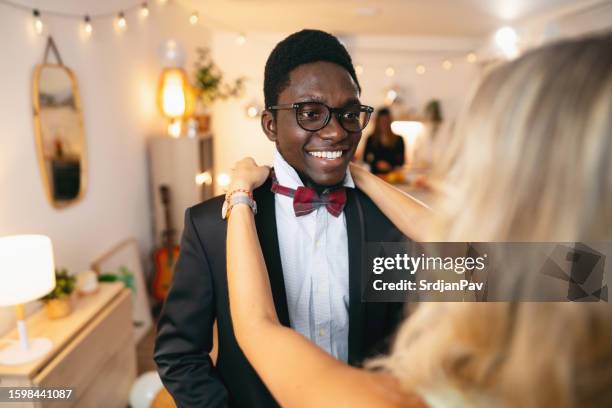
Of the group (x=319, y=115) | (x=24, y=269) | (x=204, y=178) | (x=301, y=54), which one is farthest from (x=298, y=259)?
(x=204, y=178)

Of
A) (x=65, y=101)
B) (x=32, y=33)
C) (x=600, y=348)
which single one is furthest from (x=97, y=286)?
(x=600, y=348)

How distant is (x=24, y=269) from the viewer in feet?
5.67

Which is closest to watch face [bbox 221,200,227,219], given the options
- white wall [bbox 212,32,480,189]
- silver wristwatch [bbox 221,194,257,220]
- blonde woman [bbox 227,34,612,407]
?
silver wristwatch [bbox 221,194,257,220]

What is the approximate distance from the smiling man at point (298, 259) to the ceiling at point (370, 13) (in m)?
3.11

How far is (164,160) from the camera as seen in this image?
393cm

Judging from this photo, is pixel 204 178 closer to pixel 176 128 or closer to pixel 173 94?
pixel 176 128

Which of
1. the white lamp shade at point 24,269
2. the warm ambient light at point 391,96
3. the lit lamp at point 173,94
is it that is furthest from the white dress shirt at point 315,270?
the warm ambient light at point 391,96

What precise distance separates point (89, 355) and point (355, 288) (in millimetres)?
1671

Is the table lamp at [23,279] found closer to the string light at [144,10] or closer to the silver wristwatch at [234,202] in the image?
the silver wristwatch at [234,202]

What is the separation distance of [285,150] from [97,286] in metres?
1.90

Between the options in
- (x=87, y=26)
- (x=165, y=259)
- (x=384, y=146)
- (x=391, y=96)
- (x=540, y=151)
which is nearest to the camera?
(x=540, y=151)

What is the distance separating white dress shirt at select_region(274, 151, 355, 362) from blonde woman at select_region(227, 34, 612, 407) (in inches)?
18.5

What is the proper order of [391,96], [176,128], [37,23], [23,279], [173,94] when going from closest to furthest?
[23,279] → [37,23] → [173,94] → [176,128] → [391,96]

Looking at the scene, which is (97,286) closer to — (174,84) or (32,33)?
(32,33)
